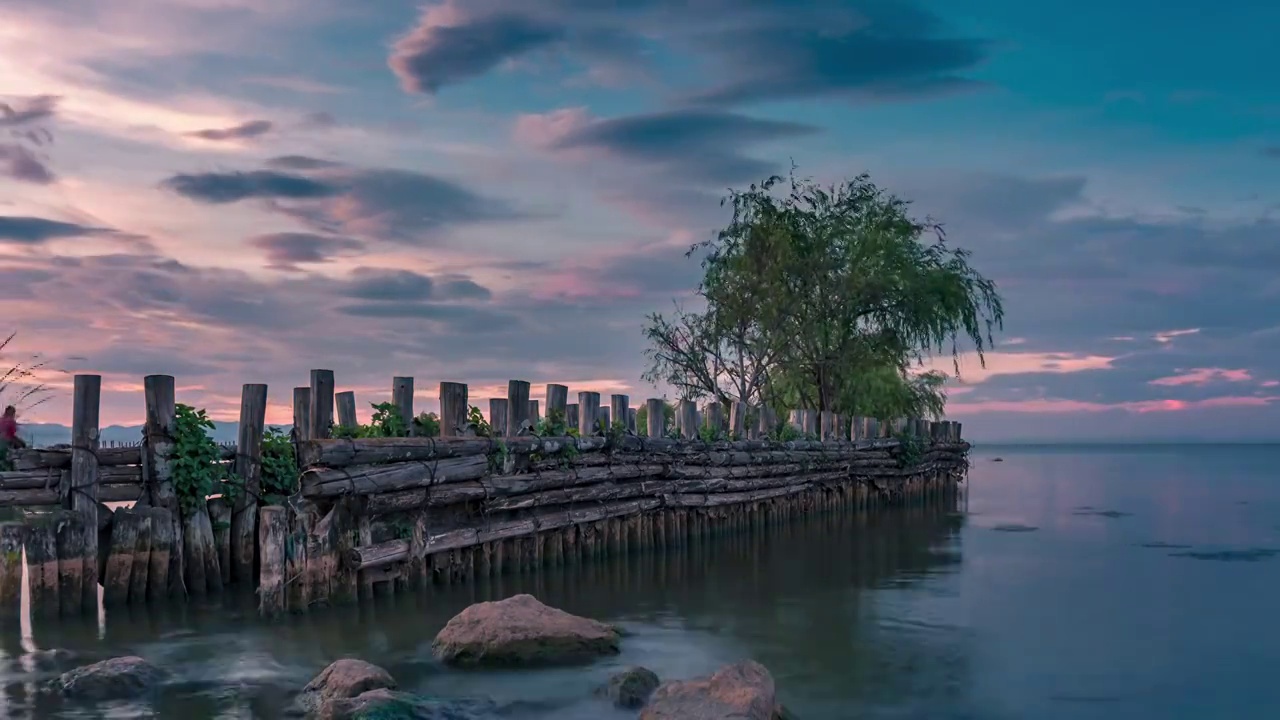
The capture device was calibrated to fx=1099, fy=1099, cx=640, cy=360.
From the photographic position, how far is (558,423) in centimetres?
1741

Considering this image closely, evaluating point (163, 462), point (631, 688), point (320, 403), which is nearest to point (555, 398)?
point (320, 403)

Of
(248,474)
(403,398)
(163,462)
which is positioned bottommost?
(248,474)

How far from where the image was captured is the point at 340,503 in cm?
1321

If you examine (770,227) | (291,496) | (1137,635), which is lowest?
(1137,635)

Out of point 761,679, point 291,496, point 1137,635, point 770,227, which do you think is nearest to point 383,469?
point 291,496

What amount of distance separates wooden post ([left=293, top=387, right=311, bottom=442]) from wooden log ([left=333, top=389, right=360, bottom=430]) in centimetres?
99

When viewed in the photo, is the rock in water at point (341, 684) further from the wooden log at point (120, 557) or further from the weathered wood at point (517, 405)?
the weathered wood at point (517, 405)

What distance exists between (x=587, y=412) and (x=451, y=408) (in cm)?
334

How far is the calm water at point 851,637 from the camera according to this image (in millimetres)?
10008

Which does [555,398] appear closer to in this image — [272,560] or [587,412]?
[587,412]

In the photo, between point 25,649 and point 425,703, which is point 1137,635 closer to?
point 425,703

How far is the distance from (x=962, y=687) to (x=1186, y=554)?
14795 millimetres

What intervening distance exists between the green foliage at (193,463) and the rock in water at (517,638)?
3.65 m

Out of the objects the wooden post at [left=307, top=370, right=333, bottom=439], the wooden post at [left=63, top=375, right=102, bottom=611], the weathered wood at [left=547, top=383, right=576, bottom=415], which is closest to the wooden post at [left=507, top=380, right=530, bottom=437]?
the weathered wood at [left=547, top=383, right=576, bottom=415]
